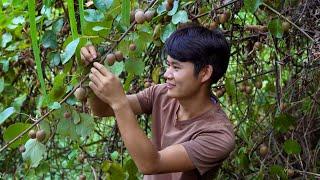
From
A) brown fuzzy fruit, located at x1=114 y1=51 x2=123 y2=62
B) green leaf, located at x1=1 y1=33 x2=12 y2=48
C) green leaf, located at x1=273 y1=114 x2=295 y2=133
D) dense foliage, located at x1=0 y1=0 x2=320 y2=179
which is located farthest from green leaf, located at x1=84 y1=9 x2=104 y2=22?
green leaf, located at x1=273 y1=114 x2=295 y2=133

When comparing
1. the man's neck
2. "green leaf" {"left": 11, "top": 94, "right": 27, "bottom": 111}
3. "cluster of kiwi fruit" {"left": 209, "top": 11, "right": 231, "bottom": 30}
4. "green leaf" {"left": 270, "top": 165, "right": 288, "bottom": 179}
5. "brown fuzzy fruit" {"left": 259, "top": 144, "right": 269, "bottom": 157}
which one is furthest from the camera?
"green leaf" {"left": 11, "top": 94, "right": 27, "bottom": 111}

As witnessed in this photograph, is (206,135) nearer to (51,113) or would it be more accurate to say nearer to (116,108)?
(116,108)

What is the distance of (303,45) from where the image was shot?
2379 mm

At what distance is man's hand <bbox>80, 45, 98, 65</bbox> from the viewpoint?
5.27 feet

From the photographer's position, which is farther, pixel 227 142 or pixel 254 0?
pixel 254 0

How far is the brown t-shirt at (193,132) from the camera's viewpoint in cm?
173

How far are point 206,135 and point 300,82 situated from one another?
29.2 inches

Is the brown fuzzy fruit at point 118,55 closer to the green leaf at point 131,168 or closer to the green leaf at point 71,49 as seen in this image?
the green leaf at point 71,49

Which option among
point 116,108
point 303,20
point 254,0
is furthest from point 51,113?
point 303,20

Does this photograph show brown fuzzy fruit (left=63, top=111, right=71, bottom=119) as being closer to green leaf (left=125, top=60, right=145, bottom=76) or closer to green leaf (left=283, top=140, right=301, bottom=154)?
green leaf (left=125, top=60, right=145, bottom=76)

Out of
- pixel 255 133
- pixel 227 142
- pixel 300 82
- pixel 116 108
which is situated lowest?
pixel 255 133

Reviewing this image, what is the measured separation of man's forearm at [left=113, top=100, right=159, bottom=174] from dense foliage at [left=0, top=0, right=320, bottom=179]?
0.11m

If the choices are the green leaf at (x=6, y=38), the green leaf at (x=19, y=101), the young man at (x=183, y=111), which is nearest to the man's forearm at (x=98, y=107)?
the young man at (x=183, y=111)

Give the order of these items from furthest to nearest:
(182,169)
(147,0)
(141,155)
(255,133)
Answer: (255,133) → (147,0) → (182,169) → (141,155)
